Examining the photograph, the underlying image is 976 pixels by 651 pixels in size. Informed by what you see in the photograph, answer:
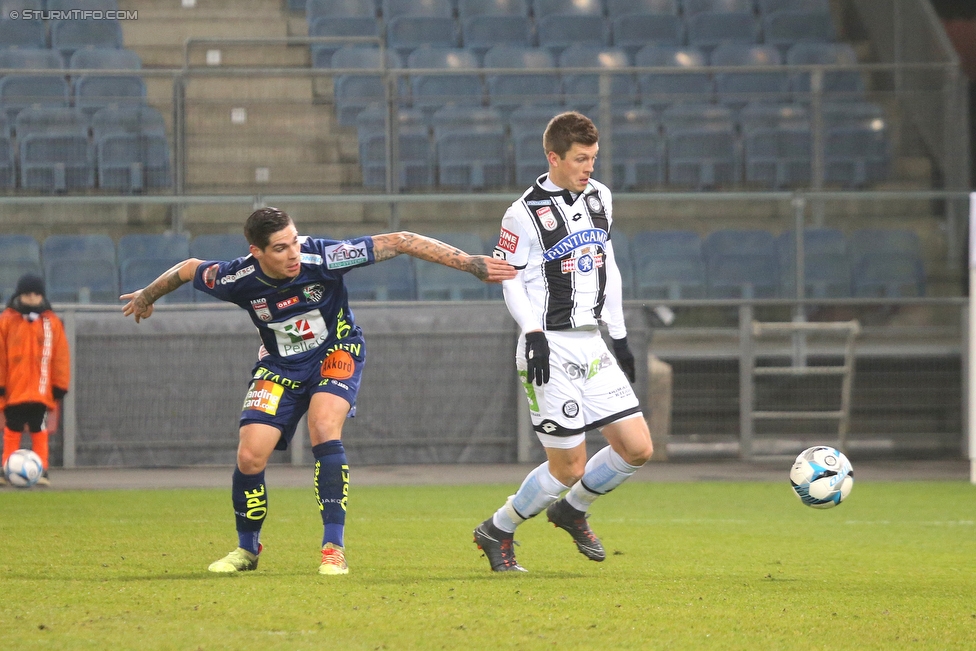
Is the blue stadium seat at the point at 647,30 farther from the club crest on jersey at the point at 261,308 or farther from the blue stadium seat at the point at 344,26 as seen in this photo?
the club crest on jersey at the point at 261,308

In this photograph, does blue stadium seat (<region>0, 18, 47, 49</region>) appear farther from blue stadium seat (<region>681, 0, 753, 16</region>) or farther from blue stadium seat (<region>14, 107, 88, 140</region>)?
blue stadium seat (<region>681, 0, 753, 16</region>)

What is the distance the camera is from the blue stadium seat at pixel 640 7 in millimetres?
19000

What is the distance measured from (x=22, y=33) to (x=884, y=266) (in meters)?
11.7

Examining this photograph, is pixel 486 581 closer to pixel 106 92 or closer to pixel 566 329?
pixel 566 329

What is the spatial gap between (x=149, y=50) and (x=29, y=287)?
713cm

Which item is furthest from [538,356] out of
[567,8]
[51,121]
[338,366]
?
[567,8]

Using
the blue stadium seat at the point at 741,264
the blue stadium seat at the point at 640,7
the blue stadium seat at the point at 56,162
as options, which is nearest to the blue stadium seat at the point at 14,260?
the blue stadium seat at the point at 56,162

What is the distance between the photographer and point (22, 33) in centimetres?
1778

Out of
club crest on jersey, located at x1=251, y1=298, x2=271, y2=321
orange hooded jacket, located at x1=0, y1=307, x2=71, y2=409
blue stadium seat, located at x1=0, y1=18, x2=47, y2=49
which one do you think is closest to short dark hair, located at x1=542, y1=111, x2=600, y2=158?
club crest on jersey, located at x1=251, y1=298, x2=271, y2=321

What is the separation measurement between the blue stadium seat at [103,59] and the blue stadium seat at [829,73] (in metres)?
8.69


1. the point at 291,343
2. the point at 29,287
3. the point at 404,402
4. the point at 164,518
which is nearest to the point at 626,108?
the point at 404,402

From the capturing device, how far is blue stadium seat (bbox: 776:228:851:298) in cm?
1411

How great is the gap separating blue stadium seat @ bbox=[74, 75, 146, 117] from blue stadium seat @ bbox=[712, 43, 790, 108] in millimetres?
6825

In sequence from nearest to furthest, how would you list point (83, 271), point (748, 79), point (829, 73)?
point (83, 271), point (829, 73), point (748, 79)
